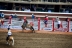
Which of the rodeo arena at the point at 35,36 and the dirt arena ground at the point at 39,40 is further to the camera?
the dirt arena ground at the point at 39,40

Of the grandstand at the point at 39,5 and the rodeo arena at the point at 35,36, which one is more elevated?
the grandstand at the point at 39,5

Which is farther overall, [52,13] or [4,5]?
[4,5]

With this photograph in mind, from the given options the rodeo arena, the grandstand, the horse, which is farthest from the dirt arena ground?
the grandstand

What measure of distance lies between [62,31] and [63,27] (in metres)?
1.42

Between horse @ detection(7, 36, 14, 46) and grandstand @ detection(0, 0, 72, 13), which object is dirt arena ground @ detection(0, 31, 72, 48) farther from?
grandstand @ detection(0, 0, 72, 13)

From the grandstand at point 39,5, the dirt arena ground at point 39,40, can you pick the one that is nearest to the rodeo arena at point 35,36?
the dirt arena ground at point 39,40

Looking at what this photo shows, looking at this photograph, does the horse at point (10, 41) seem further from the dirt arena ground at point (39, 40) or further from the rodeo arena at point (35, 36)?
the dirt arena ground at point (39, 40)

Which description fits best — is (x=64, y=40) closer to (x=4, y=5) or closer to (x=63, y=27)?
(x=63, y=27)

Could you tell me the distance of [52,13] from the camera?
36.4 metres

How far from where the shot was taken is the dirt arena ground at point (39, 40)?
2145cm

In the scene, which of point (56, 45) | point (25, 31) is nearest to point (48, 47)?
point (56, 45)

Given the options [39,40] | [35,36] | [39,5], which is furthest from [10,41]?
[39,5]

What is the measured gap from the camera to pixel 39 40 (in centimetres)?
2264

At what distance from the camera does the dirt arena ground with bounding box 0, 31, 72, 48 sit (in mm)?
21453
